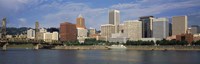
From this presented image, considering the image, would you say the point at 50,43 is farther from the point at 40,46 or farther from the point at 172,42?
the point at 172,42

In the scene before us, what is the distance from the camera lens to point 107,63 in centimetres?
6056

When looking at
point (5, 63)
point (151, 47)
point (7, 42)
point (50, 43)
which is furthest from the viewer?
point (50, 43)

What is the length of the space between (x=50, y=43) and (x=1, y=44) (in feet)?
129

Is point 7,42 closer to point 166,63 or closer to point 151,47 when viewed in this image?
point 151,47

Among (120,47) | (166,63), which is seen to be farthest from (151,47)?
(166,63)

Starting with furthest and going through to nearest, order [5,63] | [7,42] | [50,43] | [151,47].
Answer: [50,43], [151,47], [7,42], [5,63]

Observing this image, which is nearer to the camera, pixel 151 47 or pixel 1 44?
pixel 1 44

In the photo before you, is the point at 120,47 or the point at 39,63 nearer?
the point at 39,63

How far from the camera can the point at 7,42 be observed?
15438 cm

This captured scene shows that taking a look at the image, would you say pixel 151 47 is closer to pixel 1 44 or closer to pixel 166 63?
pixel 1 44

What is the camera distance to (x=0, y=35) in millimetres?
182125

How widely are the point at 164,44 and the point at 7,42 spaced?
8356cm

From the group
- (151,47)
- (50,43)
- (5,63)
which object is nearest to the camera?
(5,63)

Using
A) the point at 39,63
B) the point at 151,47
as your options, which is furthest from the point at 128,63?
the point at 151,47
